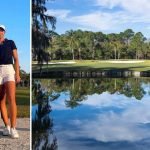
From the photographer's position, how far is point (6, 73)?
2.96 m

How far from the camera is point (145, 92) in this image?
6.29 metres

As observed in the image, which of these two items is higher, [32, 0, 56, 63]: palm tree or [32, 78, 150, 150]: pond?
[32, 0, 56, 63]: palm tree

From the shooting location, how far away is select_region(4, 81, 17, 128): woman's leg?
9.77ft

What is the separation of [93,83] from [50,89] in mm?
923

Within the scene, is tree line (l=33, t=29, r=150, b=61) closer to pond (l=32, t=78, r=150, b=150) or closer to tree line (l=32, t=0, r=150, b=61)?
tree line (l=32, t=0, r=150, b=61)

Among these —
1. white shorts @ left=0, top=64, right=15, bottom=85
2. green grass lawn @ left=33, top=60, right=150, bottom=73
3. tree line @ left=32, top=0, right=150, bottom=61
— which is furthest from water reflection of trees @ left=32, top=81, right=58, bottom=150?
white shorts @ left=0, top=64, right=15, bottom=85

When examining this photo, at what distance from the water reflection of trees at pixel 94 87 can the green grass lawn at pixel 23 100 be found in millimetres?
2713

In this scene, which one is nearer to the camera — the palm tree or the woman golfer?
the woman golfer

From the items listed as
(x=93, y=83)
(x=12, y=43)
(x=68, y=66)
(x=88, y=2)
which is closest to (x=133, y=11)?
(x=88, y=2)

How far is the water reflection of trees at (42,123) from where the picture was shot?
14.5 ft

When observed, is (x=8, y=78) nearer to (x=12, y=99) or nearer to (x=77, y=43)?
(x=12, y=99)

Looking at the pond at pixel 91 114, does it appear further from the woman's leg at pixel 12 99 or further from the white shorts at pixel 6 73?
the white shorts at pixel 6 73

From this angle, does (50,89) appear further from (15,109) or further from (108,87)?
(15,109)

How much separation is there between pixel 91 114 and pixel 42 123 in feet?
2.43
